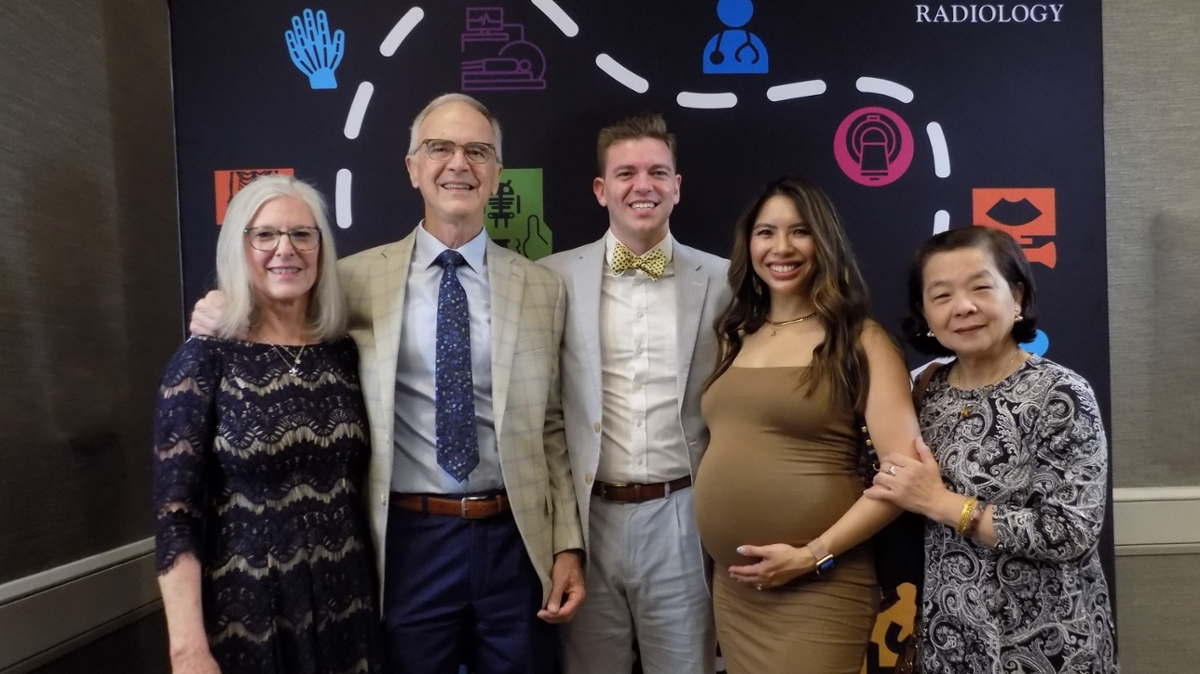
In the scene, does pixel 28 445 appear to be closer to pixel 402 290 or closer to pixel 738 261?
pixel 402 290

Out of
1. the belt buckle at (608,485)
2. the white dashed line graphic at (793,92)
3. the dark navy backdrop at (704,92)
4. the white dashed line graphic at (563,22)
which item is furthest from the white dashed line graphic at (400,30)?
the belt buckle at (608,485)

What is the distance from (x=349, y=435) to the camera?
1781 millimetres

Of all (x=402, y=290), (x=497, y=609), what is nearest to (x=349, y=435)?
(x=402, y=290)

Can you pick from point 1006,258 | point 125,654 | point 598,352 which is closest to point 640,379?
point 598,352

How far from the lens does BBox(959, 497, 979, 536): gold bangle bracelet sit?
1.55 metres

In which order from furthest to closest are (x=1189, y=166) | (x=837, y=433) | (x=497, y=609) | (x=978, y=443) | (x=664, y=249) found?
(x=1189, y=166)
(x=664, y=249)
(x=497, y=609)
(x=837, y=433)
(x=978, y=443)

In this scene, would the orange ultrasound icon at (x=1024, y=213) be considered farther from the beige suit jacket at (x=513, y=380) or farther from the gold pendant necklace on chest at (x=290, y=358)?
the gold pendant necklace on chest at (x=290, y=358)

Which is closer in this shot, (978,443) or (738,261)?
(978,443)

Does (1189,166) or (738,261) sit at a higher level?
(1189,166)

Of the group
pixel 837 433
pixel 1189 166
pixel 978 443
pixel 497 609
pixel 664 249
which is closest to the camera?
pixel 978 443

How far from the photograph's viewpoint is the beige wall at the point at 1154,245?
266 centimetres

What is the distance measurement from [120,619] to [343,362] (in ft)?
4.13

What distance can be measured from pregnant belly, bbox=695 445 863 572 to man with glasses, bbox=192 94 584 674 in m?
0.45

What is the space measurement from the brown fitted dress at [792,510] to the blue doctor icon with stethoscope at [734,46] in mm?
1179
